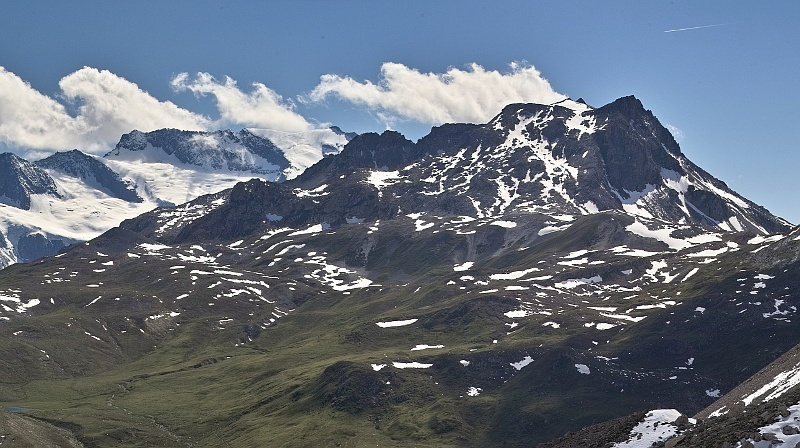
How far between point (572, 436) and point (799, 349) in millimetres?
43771

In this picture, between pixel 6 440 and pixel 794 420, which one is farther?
pixel 6 440

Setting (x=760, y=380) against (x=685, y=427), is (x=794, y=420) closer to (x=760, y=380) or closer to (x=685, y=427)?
(x=685, y=427)

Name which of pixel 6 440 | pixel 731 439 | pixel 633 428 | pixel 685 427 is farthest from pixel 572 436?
pixel 6 440

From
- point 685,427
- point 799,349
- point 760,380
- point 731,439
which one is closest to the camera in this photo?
point 731,439

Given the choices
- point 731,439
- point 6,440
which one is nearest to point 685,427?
point 731,439

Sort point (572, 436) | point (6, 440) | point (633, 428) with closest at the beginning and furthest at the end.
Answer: point (633, 428) → point (572, 436) → point (6, 440)

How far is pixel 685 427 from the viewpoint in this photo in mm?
61656

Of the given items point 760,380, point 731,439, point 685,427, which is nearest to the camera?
point 731,439

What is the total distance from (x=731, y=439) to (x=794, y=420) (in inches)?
145

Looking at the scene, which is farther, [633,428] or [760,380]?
[760,380]

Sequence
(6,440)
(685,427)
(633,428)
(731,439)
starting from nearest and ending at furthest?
(731,439) → (685,427) → (633,428) → (6,440)

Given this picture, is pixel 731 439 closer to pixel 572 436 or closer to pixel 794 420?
pixel 794 420

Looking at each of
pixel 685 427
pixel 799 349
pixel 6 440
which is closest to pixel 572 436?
pixel 685 427

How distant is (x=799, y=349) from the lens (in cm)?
10669
